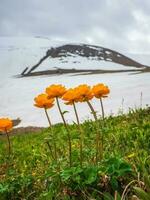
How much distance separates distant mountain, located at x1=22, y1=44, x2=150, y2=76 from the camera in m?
83.8

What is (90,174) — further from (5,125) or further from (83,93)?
(5,125)

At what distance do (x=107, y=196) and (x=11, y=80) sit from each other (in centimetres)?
7091

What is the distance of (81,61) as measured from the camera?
300 feet

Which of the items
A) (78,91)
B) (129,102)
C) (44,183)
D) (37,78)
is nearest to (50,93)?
(78,91)

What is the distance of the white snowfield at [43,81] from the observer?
3412cm

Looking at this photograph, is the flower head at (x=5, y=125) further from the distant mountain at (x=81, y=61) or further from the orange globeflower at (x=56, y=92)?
the distant mountain at (x=81, y=61)

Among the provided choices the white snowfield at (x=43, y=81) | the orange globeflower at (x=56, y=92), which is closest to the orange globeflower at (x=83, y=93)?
the orange globeflower at (x=56, y=92)

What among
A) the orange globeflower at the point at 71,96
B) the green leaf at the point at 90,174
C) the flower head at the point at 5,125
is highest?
the orange globeflower at the point at 71,96

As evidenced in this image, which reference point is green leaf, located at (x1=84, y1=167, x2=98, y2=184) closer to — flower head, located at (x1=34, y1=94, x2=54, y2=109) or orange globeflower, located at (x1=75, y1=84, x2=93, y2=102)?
orange globeflower, located at (x1=75, y1=84, x2=93, y2=102)

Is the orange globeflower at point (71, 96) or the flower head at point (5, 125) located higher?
the orange globeflower at point (71, 96)

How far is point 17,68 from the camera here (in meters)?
85.6

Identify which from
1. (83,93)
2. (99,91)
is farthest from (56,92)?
(99,91)

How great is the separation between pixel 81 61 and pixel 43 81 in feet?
80.5

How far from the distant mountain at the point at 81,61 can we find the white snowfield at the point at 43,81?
0.57ft
